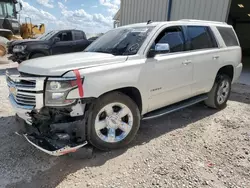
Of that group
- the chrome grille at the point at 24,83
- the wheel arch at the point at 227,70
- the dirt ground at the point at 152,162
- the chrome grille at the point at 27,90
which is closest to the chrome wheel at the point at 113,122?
the dirt ground at the point at 152,162

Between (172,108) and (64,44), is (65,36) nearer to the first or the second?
(64,44)

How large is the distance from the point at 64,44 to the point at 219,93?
7708mm

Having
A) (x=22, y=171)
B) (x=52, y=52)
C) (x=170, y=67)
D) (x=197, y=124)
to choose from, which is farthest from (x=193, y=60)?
(x=52, y=52)

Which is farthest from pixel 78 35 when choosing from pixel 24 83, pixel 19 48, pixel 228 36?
pixel 24 83

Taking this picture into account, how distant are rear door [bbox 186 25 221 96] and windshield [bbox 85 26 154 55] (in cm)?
105

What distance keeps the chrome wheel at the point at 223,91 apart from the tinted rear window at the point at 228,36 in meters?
0.91

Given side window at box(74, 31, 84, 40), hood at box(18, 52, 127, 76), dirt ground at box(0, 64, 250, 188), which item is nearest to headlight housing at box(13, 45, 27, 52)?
side window at box(74, 31, 84, 40)

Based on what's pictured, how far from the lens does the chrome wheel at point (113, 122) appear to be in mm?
3238

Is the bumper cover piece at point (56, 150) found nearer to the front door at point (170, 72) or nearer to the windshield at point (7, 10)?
the front door at point (170, 72)

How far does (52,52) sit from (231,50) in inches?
303

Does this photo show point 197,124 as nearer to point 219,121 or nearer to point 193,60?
point 219,121

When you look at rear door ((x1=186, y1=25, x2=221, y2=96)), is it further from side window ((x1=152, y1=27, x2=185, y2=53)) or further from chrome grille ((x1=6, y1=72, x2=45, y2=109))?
chrome grille ((x1=6, y1=72, x2=45, y2=109))

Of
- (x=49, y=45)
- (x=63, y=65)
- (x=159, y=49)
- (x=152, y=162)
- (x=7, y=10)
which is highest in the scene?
(x=7, y=10)

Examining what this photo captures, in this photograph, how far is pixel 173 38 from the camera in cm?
411
